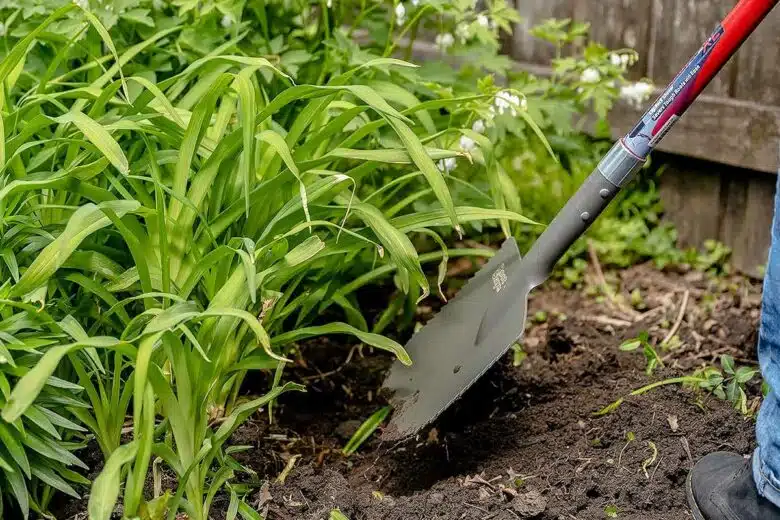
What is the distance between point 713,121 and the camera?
2768 millimetres

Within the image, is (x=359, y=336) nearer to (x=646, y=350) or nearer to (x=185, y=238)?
(x=185, y=238)

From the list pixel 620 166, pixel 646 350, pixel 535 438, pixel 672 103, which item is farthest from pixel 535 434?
pixel 672 103

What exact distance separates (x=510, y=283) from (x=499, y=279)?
0.16 feet

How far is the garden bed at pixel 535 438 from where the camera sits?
5.49 ft

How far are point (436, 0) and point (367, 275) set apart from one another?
2.23 feet

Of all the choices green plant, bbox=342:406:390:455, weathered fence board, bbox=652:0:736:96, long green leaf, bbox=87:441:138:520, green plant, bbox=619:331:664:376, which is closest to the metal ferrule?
green plant, bbox=619:331:664:376

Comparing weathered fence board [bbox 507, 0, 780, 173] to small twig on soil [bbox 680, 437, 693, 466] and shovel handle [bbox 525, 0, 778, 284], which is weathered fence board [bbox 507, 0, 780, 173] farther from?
small twig on soil [bbox 680, 437, 693, 466]

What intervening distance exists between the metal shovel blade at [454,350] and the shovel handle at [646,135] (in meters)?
0.11

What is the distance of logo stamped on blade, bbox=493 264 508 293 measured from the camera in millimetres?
1904

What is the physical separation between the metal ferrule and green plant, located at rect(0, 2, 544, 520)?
0.19 meters

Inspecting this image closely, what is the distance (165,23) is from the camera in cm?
231

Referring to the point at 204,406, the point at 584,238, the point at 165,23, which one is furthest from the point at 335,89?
the point at 584,238

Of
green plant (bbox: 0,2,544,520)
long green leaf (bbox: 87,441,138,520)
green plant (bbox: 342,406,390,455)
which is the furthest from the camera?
green plant (bbox: 342,406,390,455)

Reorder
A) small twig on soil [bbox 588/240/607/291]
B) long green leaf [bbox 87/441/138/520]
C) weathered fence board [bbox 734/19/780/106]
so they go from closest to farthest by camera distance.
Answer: long green leaf [bbox 87/441/138/520]
weathered fence board [bbox 734/19/780/106]
small twig on soil [bbox 588/240/607/291]
